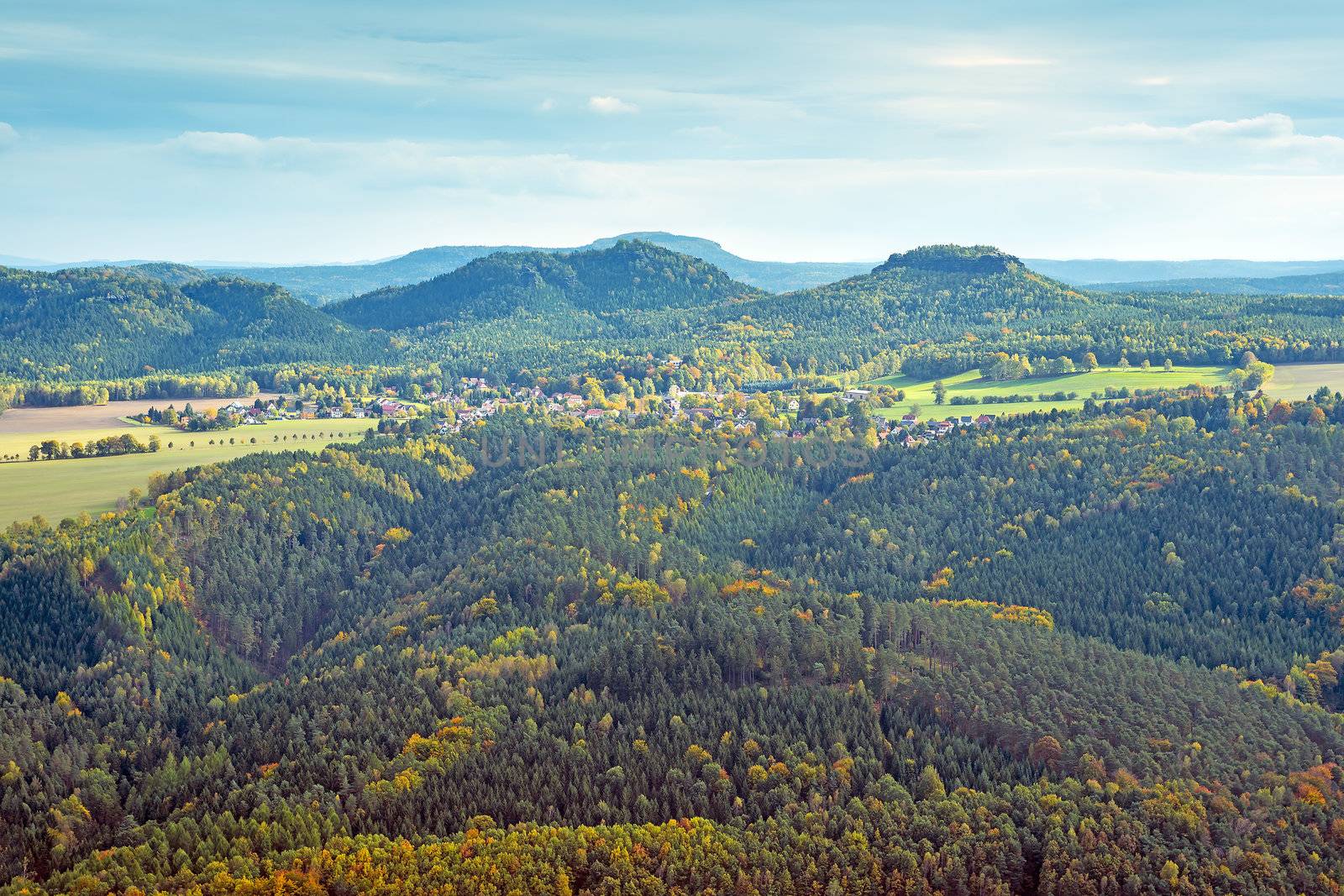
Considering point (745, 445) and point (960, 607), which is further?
point (745, 445)

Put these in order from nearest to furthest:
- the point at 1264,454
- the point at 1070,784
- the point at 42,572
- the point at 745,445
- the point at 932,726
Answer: the point at 1070,784 → the point at 932,726 → the point at 42,572 → the point at 1264,454 → the point at 745,445

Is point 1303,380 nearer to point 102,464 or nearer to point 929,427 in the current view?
point 929,427

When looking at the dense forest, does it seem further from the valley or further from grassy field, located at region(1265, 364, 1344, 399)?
grassy field, located at region(1265, 364, 1344, 399)

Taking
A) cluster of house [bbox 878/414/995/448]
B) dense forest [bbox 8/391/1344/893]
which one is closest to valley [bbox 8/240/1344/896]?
dense forest [bbox 8/391/1344/893]

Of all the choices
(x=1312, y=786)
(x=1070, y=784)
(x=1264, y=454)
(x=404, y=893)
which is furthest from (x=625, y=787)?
(x=1264, y=454)

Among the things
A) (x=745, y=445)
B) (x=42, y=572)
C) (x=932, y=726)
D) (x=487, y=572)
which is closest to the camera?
(x=932, y=726)

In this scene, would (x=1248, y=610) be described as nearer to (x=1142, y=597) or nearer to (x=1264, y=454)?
(x=1142, y=597)

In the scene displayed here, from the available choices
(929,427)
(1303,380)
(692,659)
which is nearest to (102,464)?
(692,659)
